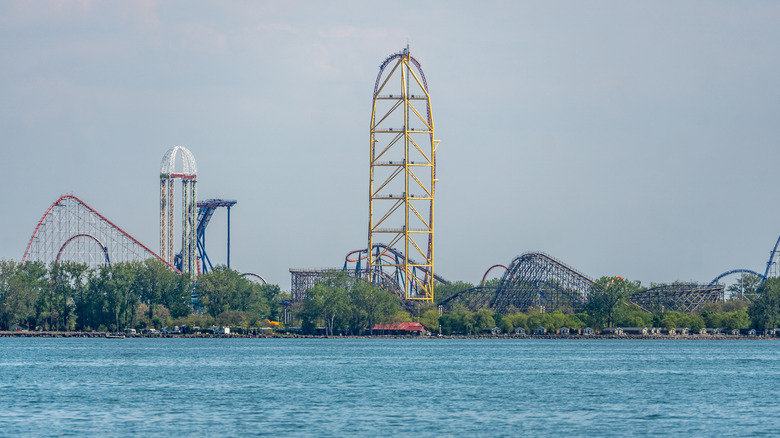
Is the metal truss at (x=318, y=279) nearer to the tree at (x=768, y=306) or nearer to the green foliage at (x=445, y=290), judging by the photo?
the green foliage at (x=445, y=290)

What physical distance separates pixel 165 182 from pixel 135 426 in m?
93.7

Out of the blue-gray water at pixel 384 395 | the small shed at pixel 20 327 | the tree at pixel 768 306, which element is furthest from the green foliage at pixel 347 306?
the blue-gray water at pixel 384 395

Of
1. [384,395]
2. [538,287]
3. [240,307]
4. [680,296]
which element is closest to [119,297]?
[240,307]

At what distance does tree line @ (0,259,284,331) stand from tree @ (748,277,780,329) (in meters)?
57.1

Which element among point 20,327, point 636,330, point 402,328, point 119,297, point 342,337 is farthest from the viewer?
point 636,330

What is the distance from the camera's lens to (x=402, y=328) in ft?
411

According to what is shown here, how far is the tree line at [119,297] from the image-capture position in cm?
11675

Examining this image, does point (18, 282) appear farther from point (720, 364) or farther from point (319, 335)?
point (720, 364)

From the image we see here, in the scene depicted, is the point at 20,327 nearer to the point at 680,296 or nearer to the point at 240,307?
the point at 240,307

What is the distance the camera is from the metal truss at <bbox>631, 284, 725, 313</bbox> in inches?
5226

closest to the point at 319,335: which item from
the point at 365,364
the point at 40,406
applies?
the point at 365,364

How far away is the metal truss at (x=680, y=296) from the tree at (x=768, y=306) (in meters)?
6.79

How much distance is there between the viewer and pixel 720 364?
71625 millimetres

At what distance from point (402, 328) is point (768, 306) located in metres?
41.5
